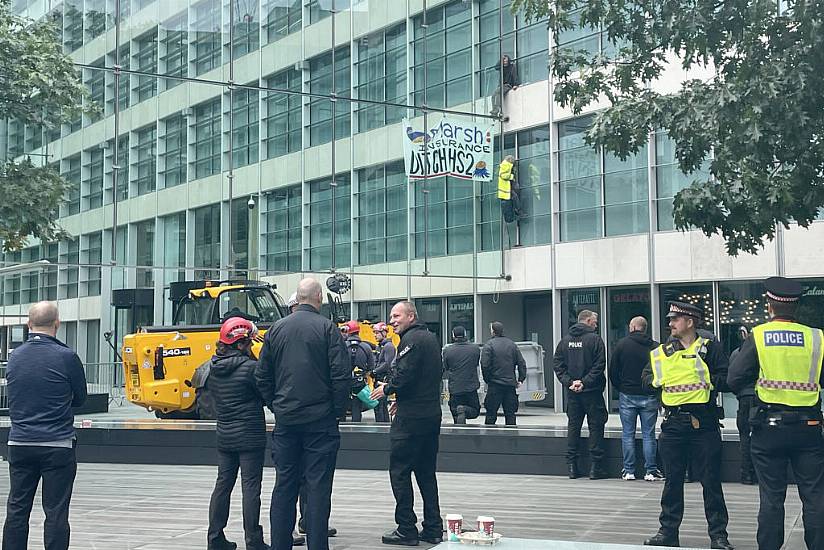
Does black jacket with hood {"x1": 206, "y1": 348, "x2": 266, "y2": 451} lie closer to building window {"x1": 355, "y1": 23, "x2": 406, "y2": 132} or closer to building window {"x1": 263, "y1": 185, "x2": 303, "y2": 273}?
building window {"x1": 263, "y1": 185, "x2": 303, "y2": 273}

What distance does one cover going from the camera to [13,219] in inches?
697

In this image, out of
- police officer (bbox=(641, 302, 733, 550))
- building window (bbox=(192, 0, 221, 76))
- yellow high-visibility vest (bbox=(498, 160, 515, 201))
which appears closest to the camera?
police officer (bbox=(641, 302, 733, 550))

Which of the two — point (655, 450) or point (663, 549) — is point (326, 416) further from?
point (655, 450)

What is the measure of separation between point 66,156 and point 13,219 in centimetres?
503

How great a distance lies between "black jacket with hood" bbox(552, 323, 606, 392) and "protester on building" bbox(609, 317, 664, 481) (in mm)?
549

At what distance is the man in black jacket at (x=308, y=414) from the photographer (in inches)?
319

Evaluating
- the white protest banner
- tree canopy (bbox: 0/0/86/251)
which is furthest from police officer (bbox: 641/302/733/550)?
the white protest banner

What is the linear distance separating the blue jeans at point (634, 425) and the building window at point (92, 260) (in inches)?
514

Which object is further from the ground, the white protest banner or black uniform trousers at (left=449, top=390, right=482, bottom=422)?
the white protest banner

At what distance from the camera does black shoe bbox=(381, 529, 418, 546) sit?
9219 millimetres

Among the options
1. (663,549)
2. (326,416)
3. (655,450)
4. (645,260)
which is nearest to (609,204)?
(645,260)

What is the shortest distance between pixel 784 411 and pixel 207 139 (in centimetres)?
1870

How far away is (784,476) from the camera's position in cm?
766

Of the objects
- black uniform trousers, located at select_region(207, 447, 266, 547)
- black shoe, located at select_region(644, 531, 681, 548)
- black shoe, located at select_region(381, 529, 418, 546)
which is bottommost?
black shoe, located at select_region(381, 529, 418, 546)
